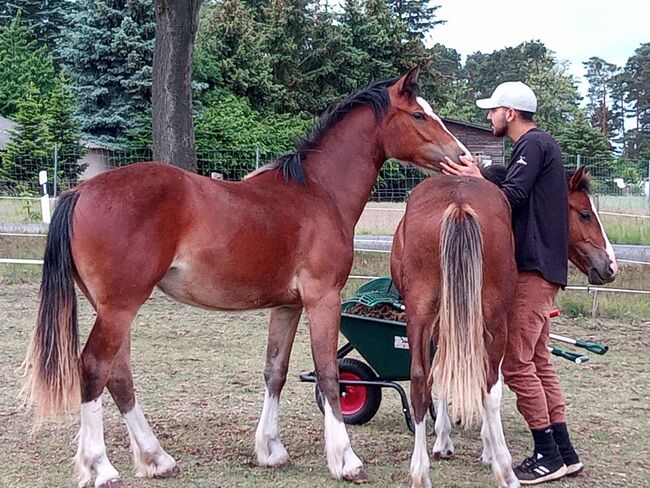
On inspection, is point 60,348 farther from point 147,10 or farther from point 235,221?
point 147,10

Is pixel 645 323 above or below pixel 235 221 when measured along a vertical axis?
below

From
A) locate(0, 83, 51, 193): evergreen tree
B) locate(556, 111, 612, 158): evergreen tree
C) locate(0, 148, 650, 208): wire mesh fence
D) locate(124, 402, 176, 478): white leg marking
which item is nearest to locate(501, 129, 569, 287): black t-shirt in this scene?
locate(124, 402, 176, 478): white leg marking

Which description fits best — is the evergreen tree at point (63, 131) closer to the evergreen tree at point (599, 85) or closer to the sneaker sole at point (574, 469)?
the sneaker sole at point (574, 469)

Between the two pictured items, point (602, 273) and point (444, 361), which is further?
point (602, 273)

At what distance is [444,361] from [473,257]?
1.63 feet

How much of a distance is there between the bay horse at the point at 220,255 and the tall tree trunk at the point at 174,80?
6707mm

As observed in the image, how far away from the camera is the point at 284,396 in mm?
5637

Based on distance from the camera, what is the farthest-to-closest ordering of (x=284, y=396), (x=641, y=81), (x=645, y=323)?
(x=641, y=81)
(x=645, y=323)
(x=284, y=396)

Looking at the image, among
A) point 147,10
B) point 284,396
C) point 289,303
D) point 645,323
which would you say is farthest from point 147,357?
point 147,10

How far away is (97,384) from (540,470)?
2.23 meters

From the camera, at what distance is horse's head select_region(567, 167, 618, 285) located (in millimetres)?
4246

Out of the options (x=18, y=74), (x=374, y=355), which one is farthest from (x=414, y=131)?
(x=18, y=74)

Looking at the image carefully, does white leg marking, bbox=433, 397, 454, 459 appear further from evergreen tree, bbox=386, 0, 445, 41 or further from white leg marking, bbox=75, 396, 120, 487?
evergreen tree, bbox=386, 0, 445, 41

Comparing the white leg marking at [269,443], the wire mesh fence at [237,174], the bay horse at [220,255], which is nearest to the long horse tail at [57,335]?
the bay horse at [220,255]
